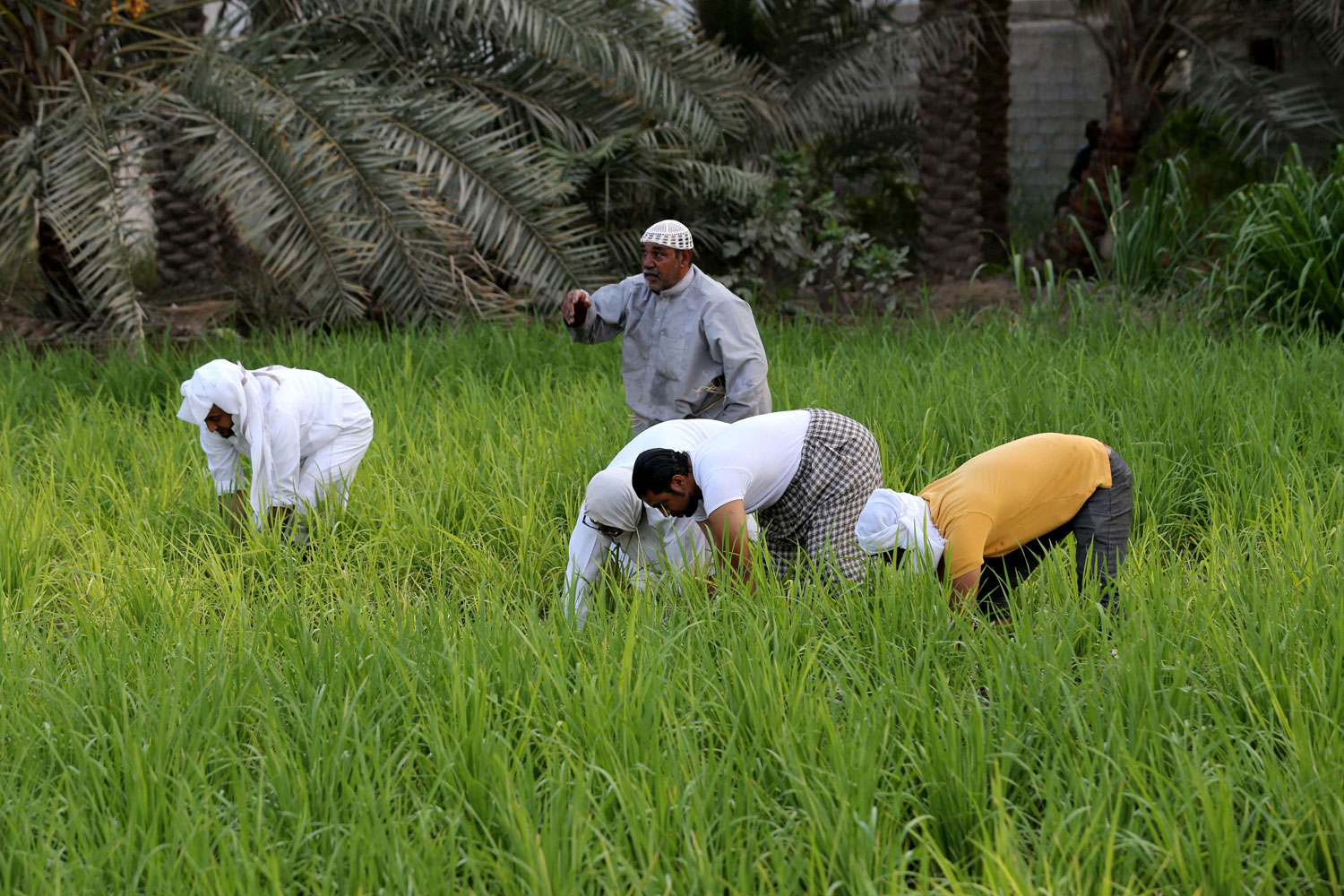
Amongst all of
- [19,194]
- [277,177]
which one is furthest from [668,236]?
[19,194]

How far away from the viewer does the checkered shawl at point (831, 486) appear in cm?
369

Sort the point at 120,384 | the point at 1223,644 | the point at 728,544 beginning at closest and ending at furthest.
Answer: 1. the point at 1223,644
2. the point at 728,544
3. the point at 120,384

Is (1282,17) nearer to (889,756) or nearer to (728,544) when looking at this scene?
(728,544)

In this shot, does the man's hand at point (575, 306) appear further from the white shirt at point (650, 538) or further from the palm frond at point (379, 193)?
the palm frond at point (379, 193)

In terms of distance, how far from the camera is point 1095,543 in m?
3.51

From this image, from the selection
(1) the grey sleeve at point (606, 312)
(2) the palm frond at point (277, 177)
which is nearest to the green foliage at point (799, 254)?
(2) the palm frond at point (277, 177)

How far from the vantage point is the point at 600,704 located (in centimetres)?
275

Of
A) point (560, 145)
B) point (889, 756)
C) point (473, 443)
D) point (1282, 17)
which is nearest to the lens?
point (889, 756)

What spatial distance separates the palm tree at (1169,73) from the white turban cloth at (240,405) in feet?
20.5

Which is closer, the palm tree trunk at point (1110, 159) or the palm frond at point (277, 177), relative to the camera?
the palm frond at point (277, 177)

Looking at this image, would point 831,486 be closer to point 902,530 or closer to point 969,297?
point 902,530

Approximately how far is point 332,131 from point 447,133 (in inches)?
30.9

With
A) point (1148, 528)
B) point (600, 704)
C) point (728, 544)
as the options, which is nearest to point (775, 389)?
point (1148, 528)

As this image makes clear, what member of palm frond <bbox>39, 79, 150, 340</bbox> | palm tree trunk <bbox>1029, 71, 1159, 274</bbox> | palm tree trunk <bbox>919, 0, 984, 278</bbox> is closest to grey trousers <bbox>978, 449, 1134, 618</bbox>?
palm frond <bbox>39, 79, 150, 340</bbox>
